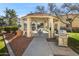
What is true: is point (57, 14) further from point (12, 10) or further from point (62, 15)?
point (12, 10)

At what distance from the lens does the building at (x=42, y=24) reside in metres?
9.91

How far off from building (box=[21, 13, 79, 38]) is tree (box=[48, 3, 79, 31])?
0.25ft

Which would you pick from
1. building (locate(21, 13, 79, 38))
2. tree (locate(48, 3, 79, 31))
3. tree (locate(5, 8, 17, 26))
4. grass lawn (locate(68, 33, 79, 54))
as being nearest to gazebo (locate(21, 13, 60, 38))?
building (locate(21, 13, 79, 38))

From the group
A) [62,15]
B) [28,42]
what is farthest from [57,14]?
[28,42]

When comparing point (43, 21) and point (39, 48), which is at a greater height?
point (43, 21)

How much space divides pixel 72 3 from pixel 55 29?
782 mm

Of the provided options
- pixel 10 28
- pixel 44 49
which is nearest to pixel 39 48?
pixel 44 49

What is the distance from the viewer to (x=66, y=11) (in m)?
9.98

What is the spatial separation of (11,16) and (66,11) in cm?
138

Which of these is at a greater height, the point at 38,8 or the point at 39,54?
the point at 38,8

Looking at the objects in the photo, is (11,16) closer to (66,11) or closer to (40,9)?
(40,9)

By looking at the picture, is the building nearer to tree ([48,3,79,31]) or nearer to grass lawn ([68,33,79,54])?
tree ([48,3,79,31])

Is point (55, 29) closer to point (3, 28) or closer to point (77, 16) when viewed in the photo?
point (77, 16)

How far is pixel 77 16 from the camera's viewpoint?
9930 millimetres
